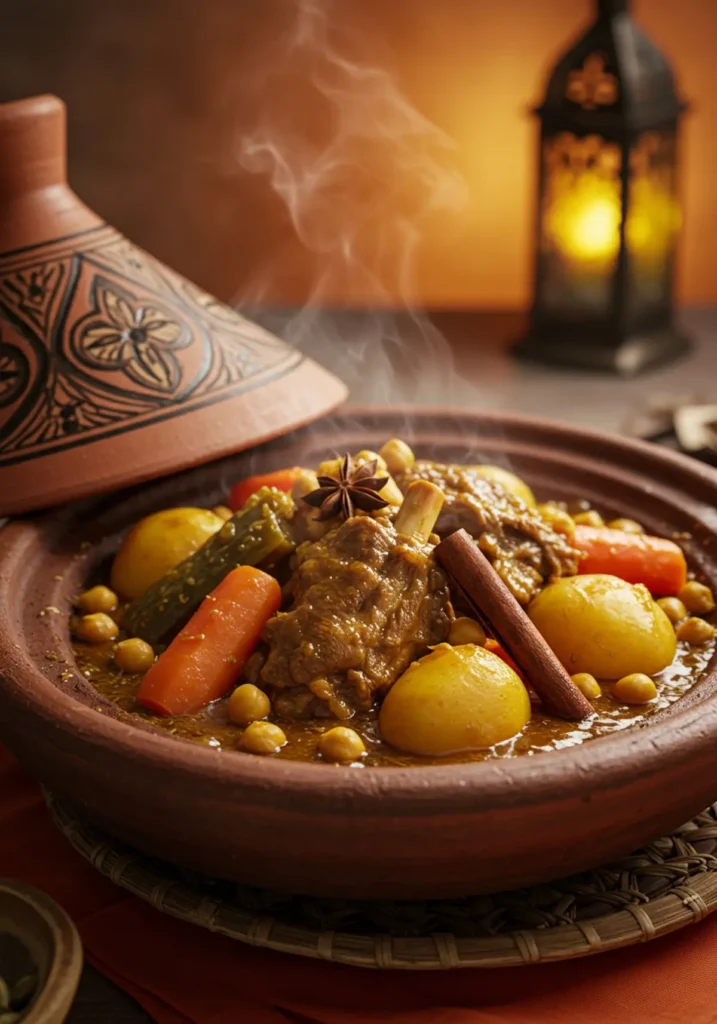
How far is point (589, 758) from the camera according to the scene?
1749 mm

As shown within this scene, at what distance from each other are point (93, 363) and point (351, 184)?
337 cm

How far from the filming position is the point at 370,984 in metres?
1.82

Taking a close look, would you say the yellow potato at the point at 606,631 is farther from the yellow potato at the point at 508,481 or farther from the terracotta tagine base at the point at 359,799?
the yellow potato at the point at 508,481

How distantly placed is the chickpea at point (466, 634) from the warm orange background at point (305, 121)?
389cm

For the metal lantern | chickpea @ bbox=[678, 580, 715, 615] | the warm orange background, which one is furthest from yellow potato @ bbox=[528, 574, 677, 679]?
the warm orange background

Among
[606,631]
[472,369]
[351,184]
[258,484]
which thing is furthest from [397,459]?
[351,184]

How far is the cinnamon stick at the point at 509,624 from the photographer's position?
6.86 ft

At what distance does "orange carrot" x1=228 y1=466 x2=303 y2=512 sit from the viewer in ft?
9.07

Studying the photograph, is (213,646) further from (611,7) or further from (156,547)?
(611,7)

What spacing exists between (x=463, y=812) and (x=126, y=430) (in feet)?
4.14

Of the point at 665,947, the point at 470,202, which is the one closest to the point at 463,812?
the point at 665,947

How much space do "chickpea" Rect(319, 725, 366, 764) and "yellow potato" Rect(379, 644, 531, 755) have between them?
75mm

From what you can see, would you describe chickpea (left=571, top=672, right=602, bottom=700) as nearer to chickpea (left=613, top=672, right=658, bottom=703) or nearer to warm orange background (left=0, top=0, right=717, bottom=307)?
chickpea (left=613, top=672, right=658, bottom=703)

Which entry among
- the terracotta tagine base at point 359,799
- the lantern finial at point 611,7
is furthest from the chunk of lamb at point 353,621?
the lantern finial at point 611,7
